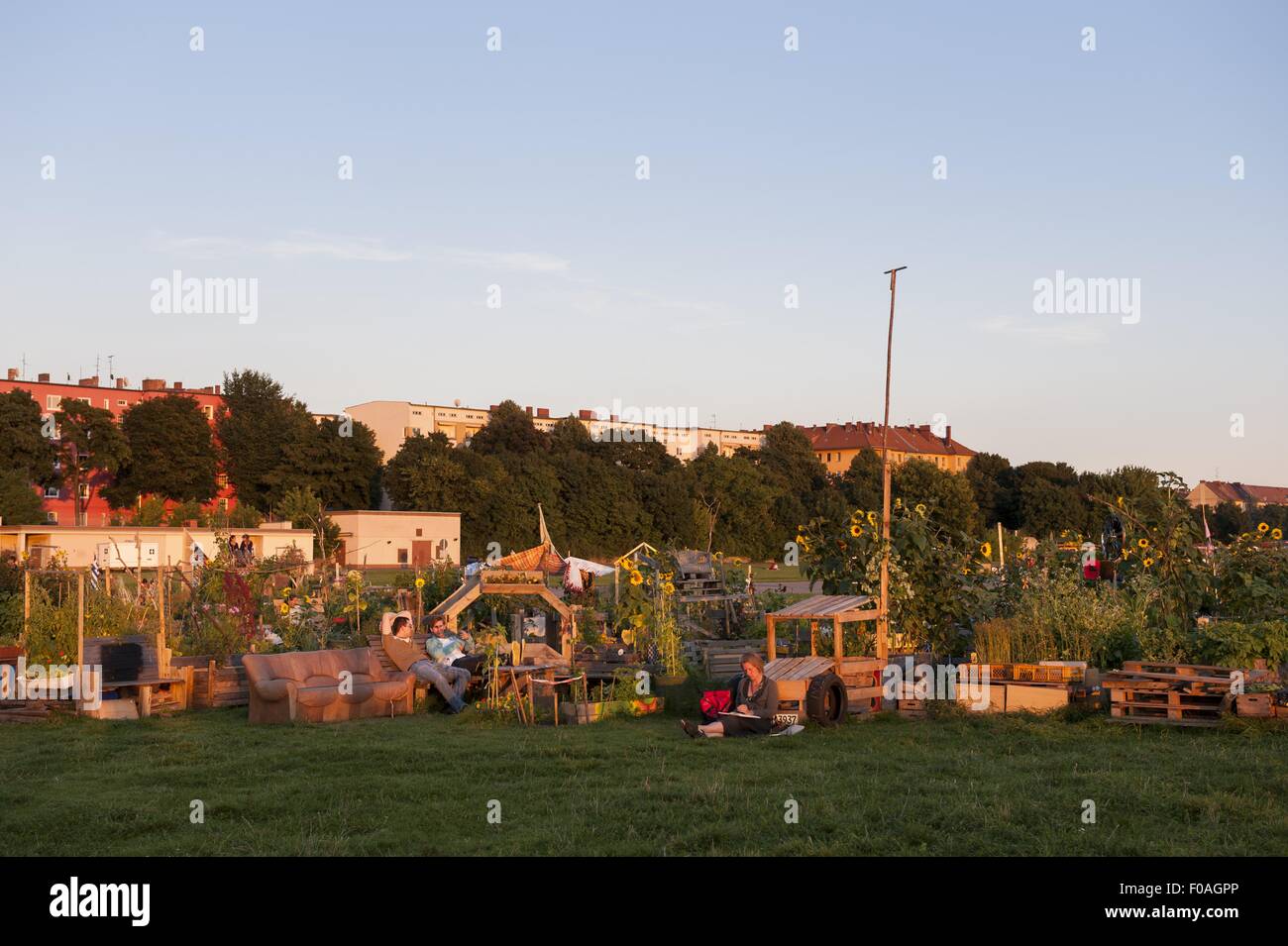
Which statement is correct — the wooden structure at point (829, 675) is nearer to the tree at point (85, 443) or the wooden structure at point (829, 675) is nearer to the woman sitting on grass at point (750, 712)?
the woman sitting on grass at point (750, 712)

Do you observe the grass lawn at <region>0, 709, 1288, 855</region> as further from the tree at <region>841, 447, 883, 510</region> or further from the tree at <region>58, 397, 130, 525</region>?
the tree at <region>841, 447, 883, 510</region>

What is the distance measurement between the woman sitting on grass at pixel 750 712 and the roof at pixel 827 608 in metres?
0.74

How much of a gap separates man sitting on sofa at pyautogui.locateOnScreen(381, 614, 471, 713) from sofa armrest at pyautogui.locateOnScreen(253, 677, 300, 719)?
4.93 ft

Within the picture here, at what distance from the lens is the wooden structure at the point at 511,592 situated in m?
15.0

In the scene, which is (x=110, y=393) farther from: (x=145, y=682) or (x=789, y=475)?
(x=145, y=682)

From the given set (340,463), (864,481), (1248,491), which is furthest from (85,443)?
(1248,491)

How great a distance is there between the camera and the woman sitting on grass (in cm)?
1133

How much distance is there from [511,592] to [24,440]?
59763 millimetres

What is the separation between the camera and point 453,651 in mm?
14305

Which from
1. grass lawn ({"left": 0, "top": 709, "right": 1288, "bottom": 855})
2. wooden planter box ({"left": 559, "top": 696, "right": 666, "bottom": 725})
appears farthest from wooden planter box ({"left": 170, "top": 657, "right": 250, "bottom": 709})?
wooden planter box ({"left": 559, "top": 696, "right": 666, "bottom": 725})

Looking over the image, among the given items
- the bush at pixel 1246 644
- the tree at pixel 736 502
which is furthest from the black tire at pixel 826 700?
the tree at pixel 736 502

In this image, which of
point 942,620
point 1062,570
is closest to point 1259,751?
point 942,620
